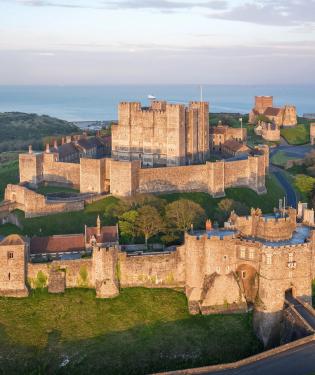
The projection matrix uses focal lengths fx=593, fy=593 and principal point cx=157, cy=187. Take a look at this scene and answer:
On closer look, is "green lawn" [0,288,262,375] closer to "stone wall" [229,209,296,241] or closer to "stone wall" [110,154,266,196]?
"stone wall" [229,209,296,241]

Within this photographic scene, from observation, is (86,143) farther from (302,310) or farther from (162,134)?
(302,310)

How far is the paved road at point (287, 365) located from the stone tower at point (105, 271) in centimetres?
758

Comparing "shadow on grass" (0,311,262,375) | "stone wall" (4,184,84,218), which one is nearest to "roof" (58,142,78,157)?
"stone wall" (4,184,84,218)

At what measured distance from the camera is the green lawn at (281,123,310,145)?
2790 inches

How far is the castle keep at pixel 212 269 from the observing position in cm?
2903

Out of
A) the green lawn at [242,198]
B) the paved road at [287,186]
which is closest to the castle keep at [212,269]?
the green lawn at [242,198]

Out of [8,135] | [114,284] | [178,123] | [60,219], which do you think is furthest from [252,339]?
[8,135]

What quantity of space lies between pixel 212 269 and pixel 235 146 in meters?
25.2

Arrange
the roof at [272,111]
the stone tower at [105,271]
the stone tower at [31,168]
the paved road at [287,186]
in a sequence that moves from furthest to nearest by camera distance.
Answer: the roof at [272,111] → the stone tower at [31,168] → the paved road at [287,186] → the stone tower at [105,271]

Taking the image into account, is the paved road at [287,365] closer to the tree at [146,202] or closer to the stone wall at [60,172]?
the tree at [146,202]

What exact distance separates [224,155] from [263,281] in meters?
26.7

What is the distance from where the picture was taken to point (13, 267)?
A: 29.8 meters

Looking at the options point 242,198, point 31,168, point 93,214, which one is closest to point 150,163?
point 242,198

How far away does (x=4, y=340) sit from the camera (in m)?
26.8
